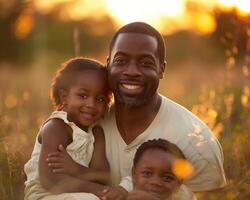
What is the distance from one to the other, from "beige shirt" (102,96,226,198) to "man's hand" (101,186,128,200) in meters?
0.37

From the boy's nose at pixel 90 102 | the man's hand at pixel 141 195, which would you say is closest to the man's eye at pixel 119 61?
the boy's nose at pixel 90 102

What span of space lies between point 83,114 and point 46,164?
1.38ft

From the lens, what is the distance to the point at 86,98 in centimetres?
542

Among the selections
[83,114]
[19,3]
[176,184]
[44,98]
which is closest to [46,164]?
[83,114]

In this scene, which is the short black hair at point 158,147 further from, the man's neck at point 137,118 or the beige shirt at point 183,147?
the man's neck at point 137,118

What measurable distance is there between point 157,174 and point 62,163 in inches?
23.7

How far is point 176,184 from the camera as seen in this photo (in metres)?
5.14

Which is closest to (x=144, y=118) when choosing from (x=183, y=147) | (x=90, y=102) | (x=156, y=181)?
(x=183, y=147)

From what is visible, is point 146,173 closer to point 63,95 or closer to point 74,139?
point 74,139

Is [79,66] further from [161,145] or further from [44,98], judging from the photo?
[44,98]

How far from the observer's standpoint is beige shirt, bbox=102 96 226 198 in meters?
5.51

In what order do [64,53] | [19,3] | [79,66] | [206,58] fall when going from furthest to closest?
[64,53], [19,3], [206,58], [79,66]

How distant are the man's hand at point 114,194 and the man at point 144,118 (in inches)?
14.8

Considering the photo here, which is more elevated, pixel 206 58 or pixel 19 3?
pixel 19 3
